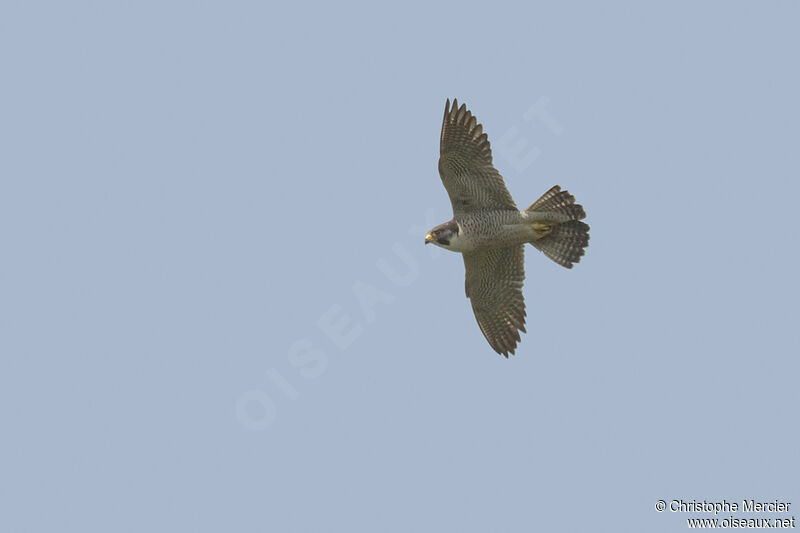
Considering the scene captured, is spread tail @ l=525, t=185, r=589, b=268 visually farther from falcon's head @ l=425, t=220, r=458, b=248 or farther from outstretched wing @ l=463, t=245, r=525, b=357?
falcon's head @ l=425, t=220, r=458, b=248

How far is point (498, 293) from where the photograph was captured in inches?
635

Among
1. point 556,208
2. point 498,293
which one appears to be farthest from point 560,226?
point 498,293

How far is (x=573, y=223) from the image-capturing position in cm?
1536

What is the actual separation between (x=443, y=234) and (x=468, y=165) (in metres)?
1.03

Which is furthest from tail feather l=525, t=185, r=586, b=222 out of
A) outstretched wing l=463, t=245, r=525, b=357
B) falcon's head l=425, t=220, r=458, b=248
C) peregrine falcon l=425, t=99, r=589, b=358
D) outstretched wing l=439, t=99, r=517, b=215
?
falcon's head l=425, t=220, r=458, b=248

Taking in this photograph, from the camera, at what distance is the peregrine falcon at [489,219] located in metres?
14.9

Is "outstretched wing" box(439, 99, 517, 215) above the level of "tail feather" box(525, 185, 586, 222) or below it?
above

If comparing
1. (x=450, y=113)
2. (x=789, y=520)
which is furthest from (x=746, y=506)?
(x=450, y=113)

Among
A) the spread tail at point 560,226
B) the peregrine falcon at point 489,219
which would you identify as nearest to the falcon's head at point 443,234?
the peregrine falcon at point 489,219

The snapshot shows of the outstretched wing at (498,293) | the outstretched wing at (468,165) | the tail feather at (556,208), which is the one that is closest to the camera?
the outstretched wing at (468,165)

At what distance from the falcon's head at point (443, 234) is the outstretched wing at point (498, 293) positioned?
2.21ft

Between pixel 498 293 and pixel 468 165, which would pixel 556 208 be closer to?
pixel 468 165

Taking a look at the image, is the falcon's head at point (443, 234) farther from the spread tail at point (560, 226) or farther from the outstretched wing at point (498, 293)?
the spread tail at point (560, 226)

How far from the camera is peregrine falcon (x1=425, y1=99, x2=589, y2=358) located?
14.9 metres
